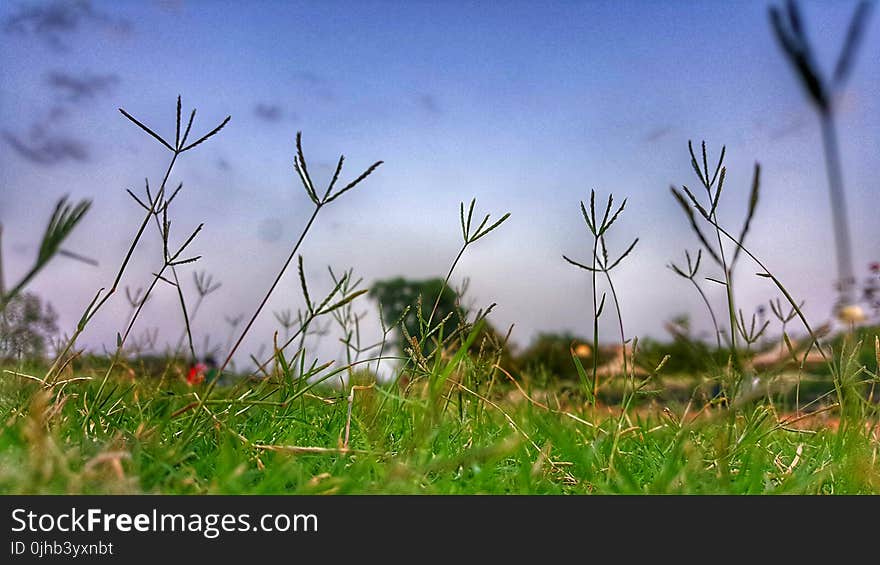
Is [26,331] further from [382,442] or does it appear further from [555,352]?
[555,352]

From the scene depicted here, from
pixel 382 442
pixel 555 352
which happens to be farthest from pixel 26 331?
pixel 555 352

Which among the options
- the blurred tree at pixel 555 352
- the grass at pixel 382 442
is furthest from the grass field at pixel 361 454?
the blurred tree at pixel 555 352

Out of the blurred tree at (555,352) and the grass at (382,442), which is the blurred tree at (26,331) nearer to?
the grass at (382,442)

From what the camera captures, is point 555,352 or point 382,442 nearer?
point 382,442

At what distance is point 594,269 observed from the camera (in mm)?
1579

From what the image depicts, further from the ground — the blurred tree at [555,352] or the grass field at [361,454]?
the blurred tree at [555,352]

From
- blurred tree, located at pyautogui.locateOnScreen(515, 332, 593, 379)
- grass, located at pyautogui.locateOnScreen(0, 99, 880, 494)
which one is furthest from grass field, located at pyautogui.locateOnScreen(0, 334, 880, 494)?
blurred tree, located at pyautogui.locateOnScreen(515, 332, 593, 379)

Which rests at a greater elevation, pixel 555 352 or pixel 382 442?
pixel 555 352

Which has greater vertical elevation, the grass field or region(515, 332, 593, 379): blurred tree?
region(515, 332, 593, 379): blurred tree

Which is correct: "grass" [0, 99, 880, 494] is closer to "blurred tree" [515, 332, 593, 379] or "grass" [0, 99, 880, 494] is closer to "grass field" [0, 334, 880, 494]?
"grass field" [0, 334, 880, 494]
